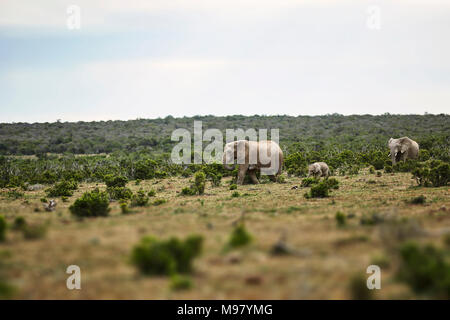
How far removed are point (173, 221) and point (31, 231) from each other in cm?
346

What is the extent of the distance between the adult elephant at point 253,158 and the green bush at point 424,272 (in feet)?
53.1

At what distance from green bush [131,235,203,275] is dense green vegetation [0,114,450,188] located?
11.0 meters

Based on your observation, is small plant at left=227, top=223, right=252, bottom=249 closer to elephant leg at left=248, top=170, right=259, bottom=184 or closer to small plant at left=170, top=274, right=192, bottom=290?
small plant at left=170, top=274, right=192, bottom=290

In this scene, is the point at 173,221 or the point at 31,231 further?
the point at 173,221

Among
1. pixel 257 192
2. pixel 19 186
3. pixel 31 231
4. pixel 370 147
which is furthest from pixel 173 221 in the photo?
pixel 370 147

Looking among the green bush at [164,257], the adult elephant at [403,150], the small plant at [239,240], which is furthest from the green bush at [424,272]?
the adult elephant at [403,150]

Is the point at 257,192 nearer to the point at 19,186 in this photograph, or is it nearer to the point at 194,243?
the point at 194,243

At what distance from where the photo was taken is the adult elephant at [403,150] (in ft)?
86.0

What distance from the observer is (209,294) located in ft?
18.2

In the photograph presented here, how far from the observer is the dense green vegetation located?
2652 centimetres

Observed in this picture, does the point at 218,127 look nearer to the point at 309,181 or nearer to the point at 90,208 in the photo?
the point at 309,181

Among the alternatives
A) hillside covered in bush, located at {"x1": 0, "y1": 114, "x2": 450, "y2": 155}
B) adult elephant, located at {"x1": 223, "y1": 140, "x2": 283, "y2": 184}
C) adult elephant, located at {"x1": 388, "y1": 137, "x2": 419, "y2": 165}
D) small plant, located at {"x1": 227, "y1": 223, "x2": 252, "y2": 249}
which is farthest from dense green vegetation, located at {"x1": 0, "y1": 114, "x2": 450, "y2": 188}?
small plant, located at {"x1": 227, "y1": 223, "x2": 252, "y2": 249}

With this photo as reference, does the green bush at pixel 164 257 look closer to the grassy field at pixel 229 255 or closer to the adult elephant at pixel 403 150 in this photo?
the grassy field at pixel 229 255
